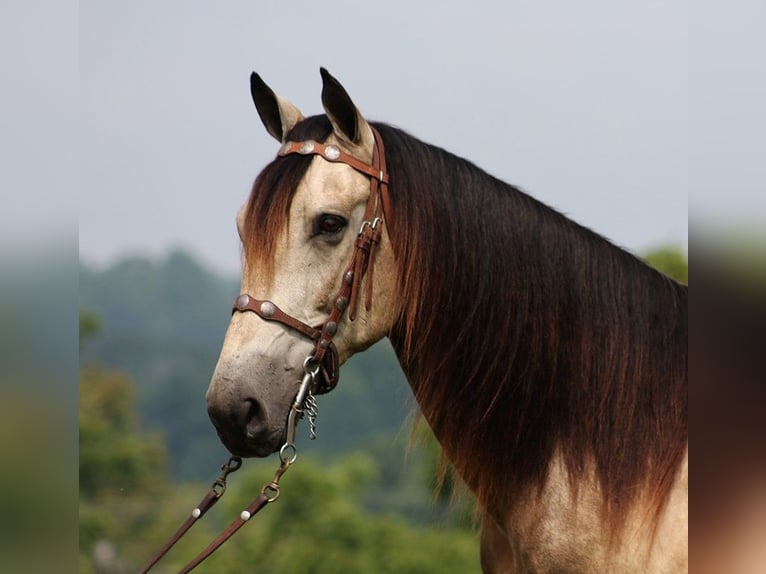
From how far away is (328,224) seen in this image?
2.48 m

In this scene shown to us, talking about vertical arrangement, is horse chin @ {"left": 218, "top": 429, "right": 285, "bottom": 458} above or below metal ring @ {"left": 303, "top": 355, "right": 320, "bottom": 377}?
below

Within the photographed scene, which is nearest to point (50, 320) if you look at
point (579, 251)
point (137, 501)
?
point (579, 251)

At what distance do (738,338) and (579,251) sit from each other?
1143 mm

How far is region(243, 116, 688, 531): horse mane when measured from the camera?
247cm

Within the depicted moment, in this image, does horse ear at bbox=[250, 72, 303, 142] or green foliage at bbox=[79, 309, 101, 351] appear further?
green foliage at bbox=[79, 309, 101, 351]

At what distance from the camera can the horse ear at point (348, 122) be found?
2.53 m

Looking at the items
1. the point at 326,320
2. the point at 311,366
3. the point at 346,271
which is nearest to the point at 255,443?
the point at 311,366

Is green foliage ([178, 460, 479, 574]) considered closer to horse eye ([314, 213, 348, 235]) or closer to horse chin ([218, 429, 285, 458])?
horse chin ([218, 429, 285, 458])

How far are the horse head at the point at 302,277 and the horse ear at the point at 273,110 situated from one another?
0.14m

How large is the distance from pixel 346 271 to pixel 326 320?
0.14m

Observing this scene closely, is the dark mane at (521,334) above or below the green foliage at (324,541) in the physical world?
above

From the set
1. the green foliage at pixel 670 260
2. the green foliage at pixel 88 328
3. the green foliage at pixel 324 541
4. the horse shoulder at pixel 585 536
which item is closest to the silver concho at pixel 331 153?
the horse shoulder at pixel 585 536

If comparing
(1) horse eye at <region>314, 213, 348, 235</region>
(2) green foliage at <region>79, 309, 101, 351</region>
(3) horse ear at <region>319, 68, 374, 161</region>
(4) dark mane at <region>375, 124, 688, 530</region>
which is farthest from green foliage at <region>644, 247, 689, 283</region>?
(2) green foliage at <region>79, 309, 101, 351</region>

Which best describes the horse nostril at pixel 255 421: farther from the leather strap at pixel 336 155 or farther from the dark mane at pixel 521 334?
the leather strap at pixel 336 155
